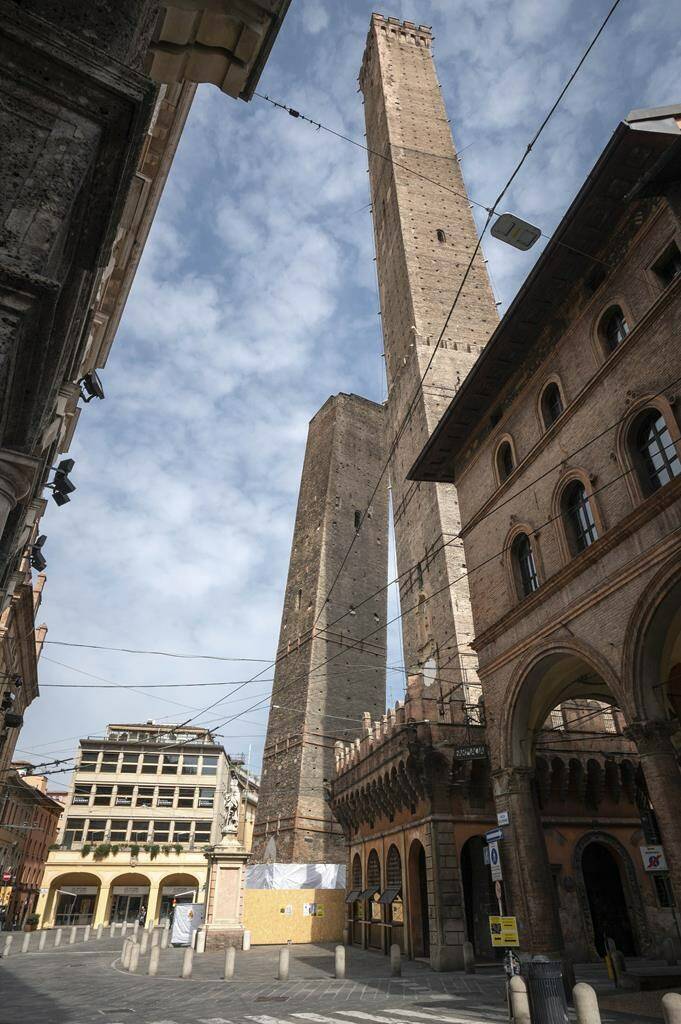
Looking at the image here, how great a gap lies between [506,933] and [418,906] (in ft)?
26.9

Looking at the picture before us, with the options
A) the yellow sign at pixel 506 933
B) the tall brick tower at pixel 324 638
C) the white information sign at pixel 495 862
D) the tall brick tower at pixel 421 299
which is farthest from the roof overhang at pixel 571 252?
the tall brick tower at pixel 324 638

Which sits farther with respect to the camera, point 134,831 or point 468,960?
point 134,831

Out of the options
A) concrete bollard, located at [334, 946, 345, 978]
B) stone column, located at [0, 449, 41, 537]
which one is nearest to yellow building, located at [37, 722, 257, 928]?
concrete bollard, located at [334, 946, 345, 978]

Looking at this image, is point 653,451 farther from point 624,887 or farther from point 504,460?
point 624,887

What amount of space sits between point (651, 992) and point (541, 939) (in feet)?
5.78

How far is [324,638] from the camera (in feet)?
108

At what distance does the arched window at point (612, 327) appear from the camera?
1084cm

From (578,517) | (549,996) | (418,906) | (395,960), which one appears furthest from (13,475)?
(418,906)

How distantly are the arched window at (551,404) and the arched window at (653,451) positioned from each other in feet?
7.74

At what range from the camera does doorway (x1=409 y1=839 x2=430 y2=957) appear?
16844 mm

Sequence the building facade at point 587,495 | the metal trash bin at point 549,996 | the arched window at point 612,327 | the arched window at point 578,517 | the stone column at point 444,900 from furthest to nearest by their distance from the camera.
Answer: the stone column at point 444,900, the arched window at point 578,517, the arched window at point 612,327, the building facade at point 587,495, the metal trash bin at point 549,996

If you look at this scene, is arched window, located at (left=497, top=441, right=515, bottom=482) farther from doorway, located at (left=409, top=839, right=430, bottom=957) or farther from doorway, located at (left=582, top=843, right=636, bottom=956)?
doorway, located at (left=582, top=843, right=636, bottom=956)

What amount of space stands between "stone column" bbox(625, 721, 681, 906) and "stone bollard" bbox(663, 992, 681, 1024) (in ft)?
12.4

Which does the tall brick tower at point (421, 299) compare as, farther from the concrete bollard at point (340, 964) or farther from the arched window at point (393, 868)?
the concrete bollard at point (340, 964)
